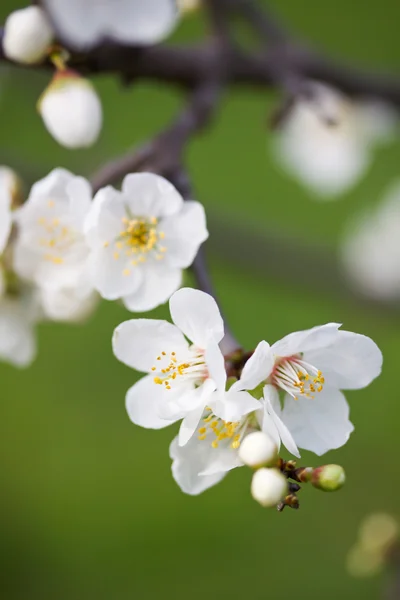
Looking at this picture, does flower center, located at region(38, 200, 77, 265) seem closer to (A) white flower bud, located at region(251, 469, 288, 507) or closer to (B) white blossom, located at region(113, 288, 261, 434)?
(B) white blossom, located at region(113, 288, 261, 434)

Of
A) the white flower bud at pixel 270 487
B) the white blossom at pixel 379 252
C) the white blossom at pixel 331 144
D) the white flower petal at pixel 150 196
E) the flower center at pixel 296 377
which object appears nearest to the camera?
the white flower bud at pixel 270 487

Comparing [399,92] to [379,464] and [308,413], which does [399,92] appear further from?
[379,464]

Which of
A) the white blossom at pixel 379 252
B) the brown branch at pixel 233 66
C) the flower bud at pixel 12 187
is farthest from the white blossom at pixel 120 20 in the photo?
the white blossom at pixel 379 252

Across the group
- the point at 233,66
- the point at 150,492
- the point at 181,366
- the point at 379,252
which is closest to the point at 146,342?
the point at 181,366

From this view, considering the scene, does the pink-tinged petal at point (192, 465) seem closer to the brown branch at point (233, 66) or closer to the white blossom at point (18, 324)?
the white blossom at point (18, 324)

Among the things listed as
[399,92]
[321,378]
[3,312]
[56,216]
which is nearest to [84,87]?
[56,216]

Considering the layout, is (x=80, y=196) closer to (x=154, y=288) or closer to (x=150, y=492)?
(x=154, y=288)
